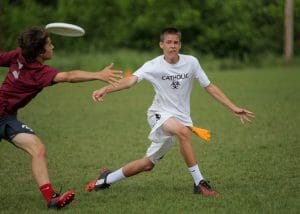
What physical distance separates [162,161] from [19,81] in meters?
3.41

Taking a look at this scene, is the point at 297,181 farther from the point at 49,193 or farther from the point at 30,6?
the point at 30,6

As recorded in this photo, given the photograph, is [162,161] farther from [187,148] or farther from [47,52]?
[47,52]

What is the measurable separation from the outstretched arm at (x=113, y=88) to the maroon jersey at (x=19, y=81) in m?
0.49

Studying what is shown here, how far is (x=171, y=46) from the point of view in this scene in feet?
24.8

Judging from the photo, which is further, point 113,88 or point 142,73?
point 142,73

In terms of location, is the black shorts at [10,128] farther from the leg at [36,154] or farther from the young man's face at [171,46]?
the young man's face at [171,46]

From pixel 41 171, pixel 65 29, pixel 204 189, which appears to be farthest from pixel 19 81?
pixel 65 29

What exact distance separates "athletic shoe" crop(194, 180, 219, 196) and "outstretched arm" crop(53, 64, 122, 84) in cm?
164

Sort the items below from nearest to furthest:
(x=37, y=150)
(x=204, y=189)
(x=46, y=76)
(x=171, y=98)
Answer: (x=46, y=76), (x=37, y=150), (x=204, y=189), (x=171, y=98)

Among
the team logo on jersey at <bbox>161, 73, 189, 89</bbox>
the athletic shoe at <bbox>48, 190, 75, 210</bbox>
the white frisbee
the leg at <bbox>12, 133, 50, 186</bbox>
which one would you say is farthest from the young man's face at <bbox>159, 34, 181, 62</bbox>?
the white frisbee

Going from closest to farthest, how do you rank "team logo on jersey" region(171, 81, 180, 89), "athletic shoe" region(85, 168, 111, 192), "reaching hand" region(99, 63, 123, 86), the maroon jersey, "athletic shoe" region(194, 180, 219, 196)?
"reaching hand" region(99, 63, 123, 86)
the maroon jersey
"athletic shoe" region(194, 180, 219, 196)
"team logo on jersey" region(171, 81, 180, 89)
"athletic shoe" region(85, 168, 111, 192)

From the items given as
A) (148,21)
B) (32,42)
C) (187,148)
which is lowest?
(148,21)

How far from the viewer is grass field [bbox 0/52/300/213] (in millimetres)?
7145

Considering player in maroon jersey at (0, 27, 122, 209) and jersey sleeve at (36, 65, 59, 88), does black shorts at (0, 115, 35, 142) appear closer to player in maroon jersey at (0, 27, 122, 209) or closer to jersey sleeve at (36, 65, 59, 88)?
player in maroon jersey at (0, 27, 122, 209)
